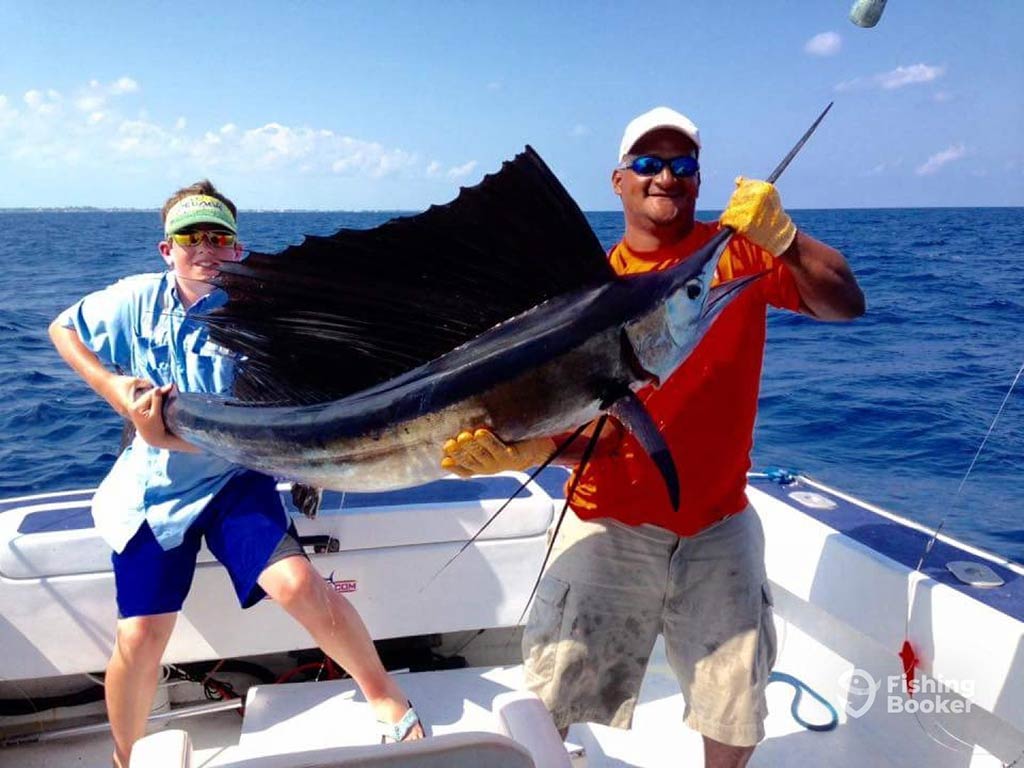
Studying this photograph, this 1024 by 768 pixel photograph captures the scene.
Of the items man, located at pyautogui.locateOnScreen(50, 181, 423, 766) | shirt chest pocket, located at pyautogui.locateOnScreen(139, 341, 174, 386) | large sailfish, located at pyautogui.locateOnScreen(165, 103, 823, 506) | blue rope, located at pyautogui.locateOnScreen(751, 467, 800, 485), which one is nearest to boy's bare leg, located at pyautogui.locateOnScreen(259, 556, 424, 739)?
man, located at pyautogui.locateOnScreen(50, 181, 423, 766)

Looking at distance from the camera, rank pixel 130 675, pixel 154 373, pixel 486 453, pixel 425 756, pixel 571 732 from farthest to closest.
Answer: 1. pixel 571 732
2. pixel 154 373
3. pixel 130 675
4. pixel 486 453
5. pixel 425 756

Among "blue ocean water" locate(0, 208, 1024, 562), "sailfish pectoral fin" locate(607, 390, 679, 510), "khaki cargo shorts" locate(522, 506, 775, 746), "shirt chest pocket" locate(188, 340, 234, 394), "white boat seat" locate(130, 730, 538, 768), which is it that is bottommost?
"blue ocean water" locate(0, 208, 1024, 562)

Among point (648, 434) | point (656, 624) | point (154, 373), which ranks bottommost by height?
point (656, 624)

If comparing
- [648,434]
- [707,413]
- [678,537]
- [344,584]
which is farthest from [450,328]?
[344,584]

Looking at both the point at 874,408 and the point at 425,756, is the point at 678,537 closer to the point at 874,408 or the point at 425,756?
Answer: the point at 425,756

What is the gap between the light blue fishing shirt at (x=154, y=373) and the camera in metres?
2.32

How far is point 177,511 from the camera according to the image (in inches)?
91.3

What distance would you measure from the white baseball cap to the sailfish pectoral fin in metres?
0.89

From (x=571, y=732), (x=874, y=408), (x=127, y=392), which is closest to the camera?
(x=127, y=392)

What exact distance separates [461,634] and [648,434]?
205 centimetres

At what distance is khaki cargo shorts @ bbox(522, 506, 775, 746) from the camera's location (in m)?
2.08

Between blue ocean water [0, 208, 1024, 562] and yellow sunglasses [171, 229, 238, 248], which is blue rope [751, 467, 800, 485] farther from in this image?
yellow sunglasses [171, 229, 238, 248]

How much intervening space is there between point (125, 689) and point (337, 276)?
1484 mm

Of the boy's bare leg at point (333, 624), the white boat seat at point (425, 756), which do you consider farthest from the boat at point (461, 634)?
the white boat seat at point (425, 756)
